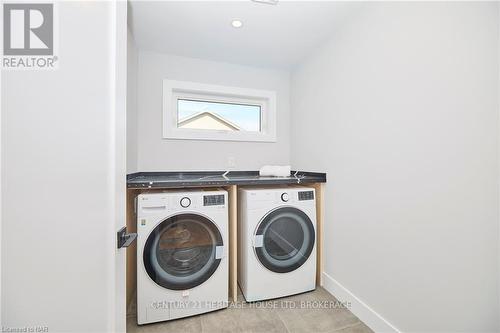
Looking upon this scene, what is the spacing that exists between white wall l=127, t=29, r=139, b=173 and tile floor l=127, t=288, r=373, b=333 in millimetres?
1237

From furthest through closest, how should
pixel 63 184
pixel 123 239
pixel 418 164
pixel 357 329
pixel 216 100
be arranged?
pixel 216 100, pixel 357 329, pixel 418 164, pixel 123 239, pixel 63 184

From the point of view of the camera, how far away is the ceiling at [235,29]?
4.93 feet

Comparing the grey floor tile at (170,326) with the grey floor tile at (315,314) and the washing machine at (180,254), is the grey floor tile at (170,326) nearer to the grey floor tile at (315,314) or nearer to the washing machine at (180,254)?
the washing machine at (180,254)

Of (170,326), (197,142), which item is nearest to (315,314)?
(170,326)

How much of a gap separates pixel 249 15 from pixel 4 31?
1.52 meters

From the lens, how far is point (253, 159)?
243cm

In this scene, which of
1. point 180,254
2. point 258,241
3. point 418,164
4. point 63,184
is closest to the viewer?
point 63,184

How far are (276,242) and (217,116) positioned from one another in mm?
1527

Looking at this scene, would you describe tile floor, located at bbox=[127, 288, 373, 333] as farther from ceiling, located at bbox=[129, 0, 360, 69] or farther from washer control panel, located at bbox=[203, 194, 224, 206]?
ceiling, located at bbox=[129, 0, 360, 69]

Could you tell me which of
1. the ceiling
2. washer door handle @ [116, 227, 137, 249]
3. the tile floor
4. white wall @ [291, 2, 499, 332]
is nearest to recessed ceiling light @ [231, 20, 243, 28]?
the ceiling

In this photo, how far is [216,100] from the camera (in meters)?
2.37

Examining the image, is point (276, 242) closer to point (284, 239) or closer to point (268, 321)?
point (284, 239)

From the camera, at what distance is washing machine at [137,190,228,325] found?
1.39 m

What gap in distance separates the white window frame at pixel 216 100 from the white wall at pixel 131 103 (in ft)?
0.93
